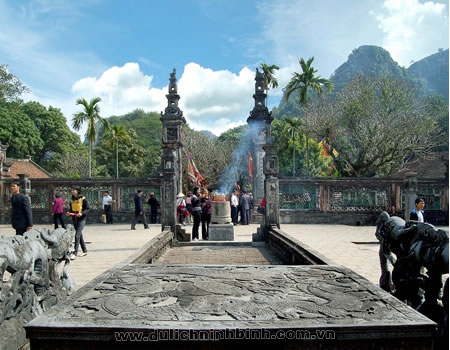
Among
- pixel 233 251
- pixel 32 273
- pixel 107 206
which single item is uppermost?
pixel 107 206

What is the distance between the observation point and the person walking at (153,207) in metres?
17.3

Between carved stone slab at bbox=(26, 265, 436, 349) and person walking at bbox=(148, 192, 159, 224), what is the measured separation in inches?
514

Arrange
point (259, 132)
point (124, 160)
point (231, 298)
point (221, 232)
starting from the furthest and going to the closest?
point (124, 160), point (259, 132), point (221, 232), point (231, 298)

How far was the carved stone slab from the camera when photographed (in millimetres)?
2832

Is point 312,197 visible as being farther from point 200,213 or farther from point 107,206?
point 107,206

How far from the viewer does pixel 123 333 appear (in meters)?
2.80

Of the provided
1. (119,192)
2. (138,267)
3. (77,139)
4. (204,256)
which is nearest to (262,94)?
(119,192)

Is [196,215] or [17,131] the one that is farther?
[17,131]

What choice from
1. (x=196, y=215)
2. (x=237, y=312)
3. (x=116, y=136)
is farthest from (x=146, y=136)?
(x=237, y=312)

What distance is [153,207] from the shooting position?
57.7 ft

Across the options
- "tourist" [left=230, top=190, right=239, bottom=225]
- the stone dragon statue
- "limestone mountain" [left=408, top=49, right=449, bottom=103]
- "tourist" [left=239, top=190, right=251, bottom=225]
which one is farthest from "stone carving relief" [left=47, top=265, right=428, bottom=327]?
"limestone mountain" [left=408, top=49, right=449, bottom=103]

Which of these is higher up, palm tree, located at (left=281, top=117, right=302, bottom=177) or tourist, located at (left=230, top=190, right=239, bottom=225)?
palm tree, located at (left=281, top=117, right=302, bottom=177)

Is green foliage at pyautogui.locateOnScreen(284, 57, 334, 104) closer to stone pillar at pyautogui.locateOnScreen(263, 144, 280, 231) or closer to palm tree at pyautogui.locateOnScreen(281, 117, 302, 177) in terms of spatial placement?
palm tree at pyautogui.locateOnScreen(281, 117, 302, 177)

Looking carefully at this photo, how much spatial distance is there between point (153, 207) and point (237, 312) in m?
14.8
